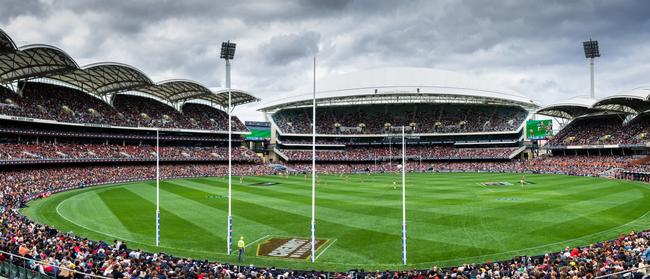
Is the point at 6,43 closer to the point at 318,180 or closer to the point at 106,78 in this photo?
the point at 106,78

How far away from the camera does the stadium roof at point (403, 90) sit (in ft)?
337

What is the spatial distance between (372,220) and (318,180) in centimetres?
3752

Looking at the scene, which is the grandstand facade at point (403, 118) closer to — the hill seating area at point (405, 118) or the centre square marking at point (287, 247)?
the hill seating area at point (405, 118)

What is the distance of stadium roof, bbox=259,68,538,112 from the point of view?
10281 centimetres

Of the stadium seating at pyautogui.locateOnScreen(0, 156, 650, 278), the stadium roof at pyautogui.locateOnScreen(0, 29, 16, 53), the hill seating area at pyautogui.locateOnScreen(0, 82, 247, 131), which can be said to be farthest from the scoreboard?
the stadium roof at pyautogui.locateOnScreen(0, 29, 16, 53)

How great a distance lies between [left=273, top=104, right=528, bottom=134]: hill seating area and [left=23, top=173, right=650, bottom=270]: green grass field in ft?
203

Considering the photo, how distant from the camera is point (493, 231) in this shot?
87.7 feet

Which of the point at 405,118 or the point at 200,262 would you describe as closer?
the point at 200,262

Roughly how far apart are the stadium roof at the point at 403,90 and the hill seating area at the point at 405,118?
4.98 m

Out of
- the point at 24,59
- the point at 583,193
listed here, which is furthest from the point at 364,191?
the point at 24,59

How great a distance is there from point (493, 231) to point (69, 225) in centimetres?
2845

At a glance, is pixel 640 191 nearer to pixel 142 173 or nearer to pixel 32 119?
pixel 142 173

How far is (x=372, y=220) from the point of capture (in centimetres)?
3081

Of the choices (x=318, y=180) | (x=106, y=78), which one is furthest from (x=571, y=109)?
(x=106, y=78)
